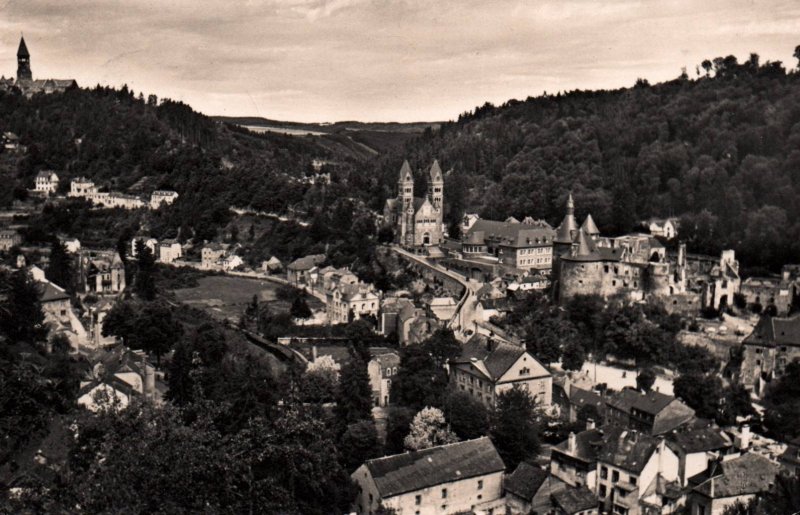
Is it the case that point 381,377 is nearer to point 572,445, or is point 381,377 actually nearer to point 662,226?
point 572,445

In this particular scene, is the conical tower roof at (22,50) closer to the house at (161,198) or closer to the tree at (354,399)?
the house at (161,198)

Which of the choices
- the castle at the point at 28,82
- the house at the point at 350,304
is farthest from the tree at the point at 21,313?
the castle at the point at 28,82

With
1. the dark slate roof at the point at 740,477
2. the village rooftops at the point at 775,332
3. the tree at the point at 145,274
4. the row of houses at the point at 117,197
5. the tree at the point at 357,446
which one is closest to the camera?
the dark slate roof at the point at 740,477

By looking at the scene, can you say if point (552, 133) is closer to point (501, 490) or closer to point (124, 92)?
point (501, 490)

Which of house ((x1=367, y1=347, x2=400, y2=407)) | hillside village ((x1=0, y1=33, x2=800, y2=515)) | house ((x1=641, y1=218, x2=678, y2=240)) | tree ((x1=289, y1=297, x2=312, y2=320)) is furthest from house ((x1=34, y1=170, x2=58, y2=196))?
house ((x1=367, y1=347, x2=400, y2=407))

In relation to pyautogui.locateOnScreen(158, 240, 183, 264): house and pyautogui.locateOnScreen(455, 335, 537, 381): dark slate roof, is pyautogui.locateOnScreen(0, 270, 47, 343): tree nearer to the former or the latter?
pyautogui.locateOnScreen(455, 335, 537, 381): dark slate roof
